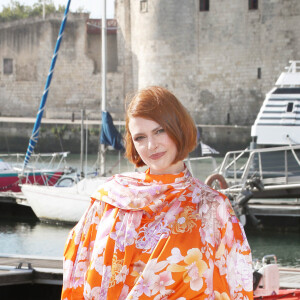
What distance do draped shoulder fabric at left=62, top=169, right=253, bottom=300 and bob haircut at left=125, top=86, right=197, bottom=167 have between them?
0.28 ft

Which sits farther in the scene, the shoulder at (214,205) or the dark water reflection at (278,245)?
the dark water reflection at (278,245)

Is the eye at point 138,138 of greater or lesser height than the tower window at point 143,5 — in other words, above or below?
below

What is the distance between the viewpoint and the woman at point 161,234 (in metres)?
1.72

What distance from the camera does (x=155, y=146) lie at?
71.1 inches

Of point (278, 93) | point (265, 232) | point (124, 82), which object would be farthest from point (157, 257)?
point (124, 82)

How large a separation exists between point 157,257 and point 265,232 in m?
7.46

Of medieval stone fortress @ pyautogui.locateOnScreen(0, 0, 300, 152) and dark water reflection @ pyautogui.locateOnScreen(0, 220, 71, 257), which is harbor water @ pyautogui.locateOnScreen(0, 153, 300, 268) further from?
medieval stone fortress @ pyautogui.locateOnScreen(0, 0, 300, 152)

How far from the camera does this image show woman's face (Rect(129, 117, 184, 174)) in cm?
180

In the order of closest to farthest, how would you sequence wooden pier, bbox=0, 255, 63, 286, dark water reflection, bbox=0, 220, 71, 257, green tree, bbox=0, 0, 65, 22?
wooden pier, bbox=0, 255, 63, 286 → dark water reflection, bbox=0, 220, 71, 257 → green tree, bbox=0, 0, 65, 22

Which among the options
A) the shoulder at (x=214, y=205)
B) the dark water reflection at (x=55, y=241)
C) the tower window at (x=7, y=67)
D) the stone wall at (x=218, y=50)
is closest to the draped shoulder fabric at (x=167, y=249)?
the shoulder at (x=214, y=205)

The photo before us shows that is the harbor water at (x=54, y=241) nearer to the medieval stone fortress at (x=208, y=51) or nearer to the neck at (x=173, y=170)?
the neck at (x=173, y=170)

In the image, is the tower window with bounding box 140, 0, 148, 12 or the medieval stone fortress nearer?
the medieval stone fortress

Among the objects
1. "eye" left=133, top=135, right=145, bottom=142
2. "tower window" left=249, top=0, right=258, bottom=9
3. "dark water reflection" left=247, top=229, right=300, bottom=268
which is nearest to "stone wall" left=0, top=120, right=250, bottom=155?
"tower window" left=249, top=0, right=258, bottom=9

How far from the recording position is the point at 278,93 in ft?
36.6
